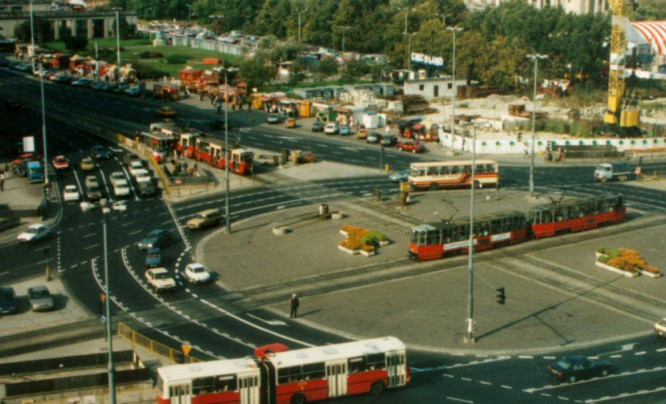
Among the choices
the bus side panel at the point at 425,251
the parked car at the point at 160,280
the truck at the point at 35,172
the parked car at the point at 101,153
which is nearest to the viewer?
the parked car at the point at 160,280

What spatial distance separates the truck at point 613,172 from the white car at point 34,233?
164ft

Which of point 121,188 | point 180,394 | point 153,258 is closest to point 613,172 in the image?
point 121,188

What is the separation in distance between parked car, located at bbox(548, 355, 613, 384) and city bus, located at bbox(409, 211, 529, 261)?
19.8m

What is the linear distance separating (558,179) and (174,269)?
41990mm

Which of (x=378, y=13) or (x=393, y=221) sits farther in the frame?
(x=378, y=13)

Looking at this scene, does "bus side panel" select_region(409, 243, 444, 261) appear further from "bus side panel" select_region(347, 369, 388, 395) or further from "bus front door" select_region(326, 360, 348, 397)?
"bus front door" select_region(326, 360, 348, 397)

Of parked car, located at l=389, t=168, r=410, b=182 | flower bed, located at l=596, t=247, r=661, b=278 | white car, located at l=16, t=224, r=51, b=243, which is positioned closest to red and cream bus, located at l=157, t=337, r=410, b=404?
flower bed, located at l=596, t=247, r=661, b=278

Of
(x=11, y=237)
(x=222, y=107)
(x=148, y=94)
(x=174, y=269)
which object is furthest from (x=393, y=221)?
(x=148, y=94)

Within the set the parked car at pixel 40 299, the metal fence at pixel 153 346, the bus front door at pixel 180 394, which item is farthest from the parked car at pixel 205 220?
the bus front door at pixel 180 394

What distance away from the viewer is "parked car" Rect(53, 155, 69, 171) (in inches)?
3575

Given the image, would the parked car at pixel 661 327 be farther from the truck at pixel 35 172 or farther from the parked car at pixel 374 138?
the parked car at pixel 374 138

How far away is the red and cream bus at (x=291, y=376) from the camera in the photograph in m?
37.4

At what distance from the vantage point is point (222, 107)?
130625 mm

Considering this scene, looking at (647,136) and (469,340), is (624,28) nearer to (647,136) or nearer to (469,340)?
(647,136)
